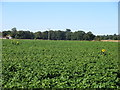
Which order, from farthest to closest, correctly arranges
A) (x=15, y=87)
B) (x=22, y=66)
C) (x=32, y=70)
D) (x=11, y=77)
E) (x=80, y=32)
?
(x=80, y=32)
(x=22, y=66)
(x=32, y=70)
(x=11, y=77)
(x=15, y=87)

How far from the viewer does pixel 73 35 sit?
74.6 m

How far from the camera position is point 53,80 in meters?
5.09

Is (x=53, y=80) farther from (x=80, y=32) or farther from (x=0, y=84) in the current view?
(x=80, y=32)

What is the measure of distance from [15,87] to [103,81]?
2.18 metres

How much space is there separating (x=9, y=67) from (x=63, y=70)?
1.69m

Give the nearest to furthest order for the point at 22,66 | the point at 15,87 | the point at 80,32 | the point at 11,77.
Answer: the point at 15,87
the point at 11,77
the point at 22,66
the point at 80,32

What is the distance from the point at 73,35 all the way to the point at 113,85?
2750 inches

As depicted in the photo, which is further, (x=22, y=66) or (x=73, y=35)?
(x=73, y=35)

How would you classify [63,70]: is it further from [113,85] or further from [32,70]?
[113,85]

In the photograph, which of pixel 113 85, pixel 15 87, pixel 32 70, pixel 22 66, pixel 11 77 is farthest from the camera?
pixel 22 66

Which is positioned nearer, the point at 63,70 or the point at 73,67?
the point at 63,70

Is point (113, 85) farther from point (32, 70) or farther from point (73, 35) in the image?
point (73, 35)

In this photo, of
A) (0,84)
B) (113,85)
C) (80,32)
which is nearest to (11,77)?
(0,84)

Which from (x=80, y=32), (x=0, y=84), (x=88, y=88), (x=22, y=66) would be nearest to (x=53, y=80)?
(x=88, y=88)
